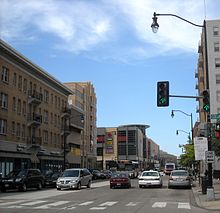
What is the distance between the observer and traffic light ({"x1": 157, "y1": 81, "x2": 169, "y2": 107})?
69.3ft

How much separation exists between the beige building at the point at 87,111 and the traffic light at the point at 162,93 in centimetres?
7310

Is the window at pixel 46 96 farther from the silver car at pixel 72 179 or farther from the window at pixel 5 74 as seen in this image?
the silver car at pixel 72 179

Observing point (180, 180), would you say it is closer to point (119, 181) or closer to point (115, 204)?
point (119, 181)

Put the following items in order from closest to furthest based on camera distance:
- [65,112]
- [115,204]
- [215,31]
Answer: [115,204] → [215,31] → [65,112]

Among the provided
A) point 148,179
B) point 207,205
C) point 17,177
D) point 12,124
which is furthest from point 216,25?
point 207,205

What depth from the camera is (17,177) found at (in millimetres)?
32406

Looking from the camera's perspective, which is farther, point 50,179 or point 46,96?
point 46,96

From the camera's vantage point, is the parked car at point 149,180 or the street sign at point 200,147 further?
the parked car at point 149,180

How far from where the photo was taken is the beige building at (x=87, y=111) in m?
96.3

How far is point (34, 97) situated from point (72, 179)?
2580cm

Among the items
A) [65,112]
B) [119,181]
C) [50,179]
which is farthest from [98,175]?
[119,181]

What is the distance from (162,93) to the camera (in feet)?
69.8

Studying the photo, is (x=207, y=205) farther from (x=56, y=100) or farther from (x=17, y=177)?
(x=56, y=100)

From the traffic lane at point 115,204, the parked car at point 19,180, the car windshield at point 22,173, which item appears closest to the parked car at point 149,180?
the parked car at point 19,180
